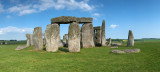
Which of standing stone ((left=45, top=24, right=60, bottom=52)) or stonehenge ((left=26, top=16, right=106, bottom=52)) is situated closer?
stonehenge ((left=26, top=16, right=106, bottom=52))

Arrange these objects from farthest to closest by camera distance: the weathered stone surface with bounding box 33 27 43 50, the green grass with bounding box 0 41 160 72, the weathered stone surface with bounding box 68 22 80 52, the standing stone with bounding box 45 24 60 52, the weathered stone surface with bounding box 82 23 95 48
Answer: the weathered stone surface with bounding box 82 23 95 48
the weathered stone surface with bounding box 33 27 43 50
the standing stone with bounding box 45 24 60 52
the weathered stone surface with bounding box 68 22 80 52
the green grass with bounding box 0 41 160 72

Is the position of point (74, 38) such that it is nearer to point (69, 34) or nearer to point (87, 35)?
point (69, 34)

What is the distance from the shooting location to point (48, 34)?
534 inches

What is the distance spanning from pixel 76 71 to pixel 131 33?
15910mm

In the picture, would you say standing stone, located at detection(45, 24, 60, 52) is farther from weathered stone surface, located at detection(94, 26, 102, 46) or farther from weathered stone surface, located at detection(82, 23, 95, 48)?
weathered stone surface, located at detection(94, 26, 102, 46)

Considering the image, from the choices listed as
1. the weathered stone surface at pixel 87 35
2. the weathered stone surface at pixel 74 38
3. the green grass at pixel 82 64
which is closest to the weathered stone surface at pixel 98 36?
the weathered stone surface at pixel 87 35

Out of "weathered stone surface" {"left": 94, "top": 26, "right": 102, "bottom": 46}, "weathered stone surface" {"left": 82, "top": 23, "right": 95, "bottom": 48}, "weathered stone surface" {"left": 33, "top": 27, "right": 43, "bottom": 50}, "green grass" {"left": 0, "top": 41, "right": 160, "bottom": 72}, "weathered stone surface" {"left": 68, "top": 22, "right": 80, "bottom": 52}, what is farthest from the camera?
"weathered stone surface" {"left": 94, "top": 26, "right": 102, "bottom": 46}

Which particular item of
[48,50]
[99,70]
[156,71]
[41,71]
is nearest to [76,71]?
[99,70]

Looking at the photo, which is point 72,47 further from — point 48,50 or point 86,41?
point 86,41

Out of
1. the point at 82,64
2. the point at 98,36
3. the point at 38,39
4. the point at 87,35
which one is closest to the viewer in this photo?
the point at 82,64

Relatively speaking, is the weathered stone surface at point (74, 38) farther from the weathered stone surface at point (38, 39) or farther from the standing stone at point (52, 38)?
the weathered stone surface at point (38, 39)

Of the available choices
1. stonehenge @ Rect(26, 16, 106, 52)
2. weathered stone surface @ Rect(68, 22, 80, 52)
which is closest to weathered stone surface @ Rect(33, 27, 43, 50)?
stonehenge @ Rect(26, 16, 106, 52)

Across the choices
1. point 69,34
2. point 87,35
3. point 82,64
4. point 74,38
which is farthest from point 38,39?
point 82,64

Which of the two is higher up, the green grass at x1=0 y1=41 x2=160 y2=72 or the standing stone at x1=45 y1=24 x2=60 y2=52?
the standing stone at x1=45 y1=24 x2=60 y2=52
